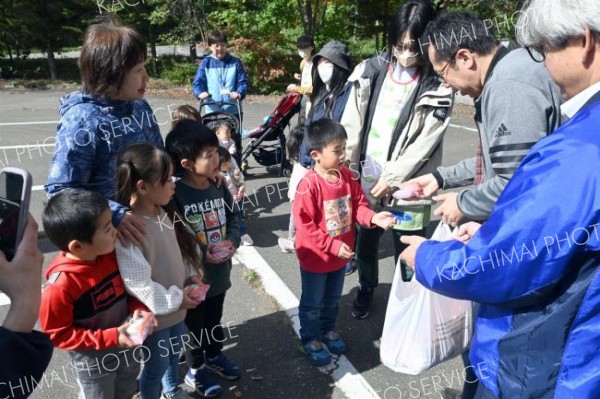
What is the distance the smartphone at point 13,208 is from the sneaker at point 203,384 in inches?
74.1

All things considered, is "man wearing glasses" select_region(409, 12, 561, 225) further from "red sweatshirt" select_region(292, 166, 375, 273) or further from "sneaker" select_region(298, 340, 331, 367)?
"sneaker" select_region(298, 340, 331, 367)

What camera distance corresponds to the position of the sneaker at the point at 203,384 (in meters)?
2.79

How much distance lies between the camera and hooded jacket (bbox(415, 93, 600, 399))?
3.99 feet

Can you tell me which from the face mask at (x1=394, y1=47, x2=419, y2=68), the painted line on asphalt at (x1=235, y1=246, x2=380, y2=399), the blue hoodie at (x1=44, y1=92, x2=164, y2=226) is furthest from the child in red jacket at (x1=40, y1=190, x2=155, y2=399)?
the face mask at (x1=394, y1=47, x2=419, y2=68)

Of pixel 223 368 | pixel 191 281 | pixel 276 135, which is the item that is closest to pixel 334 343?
pixel 223 368

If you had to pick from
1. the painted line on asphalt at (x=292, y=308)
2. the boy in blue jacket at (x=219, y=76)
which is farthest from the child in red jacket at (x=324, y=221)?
the boy in blue jacket at (x=219, y=76)

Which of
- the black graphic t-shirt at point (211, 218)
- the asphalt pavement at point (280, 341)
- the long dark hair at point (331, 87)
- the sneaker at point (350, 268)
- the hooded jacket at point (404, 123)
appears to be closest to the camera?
the black graphic t-shirt at point (211, 218)

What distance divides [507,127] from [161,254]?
5.18ft

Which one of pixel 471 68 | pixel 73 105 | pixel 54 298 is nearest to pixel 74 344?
pixel 54 298

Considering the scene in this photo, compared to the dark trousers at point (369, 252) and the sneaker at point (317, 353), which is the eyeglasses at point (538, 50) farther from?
the sneaker at point (317, 353)

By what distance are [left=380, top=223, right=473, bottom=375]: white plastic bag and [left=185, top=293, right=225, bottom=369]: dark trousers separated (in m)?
1.02

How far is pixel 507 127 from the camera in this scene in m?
1.93

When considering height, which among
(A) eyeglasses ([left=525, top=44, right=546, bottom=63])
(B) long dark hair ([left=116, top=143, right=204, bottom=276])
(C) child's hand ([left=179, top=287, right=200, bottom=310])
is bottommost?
(C) child's hand ([left=179, top=287, right=200, bottom=310])

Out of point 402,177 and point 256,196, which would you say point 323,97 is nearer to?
point 402,177
